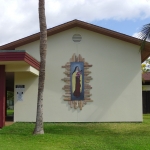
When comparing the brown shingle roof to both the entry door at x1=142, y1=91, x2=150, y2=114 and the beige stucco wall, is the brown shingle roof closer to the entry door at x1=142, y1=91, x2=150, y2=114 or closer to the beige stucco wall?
the beige stucco wall

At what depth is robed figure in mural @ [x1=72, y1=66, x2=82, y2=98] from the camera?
49.8 ft

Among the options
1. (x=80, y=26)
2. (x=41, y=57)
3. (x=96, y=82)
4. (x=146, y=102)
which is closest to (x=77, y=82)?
(x=96, y=82)

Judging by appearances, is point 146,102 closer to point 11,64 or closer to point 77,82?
point 77,82

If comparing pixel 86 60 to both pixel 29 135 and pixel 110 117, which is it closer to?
pixel 110 117

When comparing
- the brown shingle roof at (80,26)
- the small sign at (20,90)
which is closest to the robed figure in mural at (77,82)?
the brown shingle roof at (80,26)

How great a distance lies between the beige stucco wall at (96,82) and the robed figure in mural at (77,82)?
0.57 meters

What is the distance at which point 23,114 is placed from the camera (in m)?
15.2

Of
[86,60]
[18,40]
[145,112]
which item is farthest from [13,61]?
[145,112]

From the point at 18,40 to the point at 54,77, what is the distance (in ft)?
8.64

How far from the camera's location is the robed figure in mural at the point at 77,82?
1516 centimetres

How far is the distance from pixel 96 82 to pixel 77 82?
977 millimetres

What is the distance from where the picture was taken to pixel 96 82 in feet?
49.7

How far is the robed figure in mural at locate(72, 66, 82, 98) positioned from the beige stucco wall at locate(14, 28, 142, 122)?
569 mm

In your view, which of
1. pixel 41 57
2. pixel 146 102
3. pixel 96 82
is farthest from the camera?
pixel 146 102
